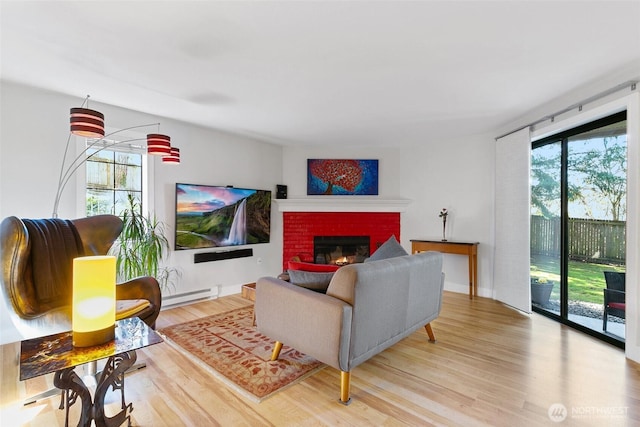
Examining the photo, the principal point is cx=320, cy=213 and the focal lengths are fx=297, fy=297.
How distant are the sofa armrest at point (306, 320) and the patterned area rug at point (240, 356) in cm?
25

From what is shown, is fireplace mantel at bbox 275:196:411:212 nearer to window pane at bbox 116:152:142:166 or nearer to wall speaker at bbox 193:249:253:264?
wall speaker at bbox 193:249:253:264

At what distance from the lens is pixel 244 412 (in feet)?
5.92

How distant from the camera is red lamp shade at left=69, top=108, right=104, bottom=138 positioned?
2.08 meters

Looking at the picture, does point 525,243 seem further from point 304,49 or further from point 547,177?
point 304,49

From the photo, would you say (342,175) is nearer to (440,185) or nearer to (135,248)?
(440,185)

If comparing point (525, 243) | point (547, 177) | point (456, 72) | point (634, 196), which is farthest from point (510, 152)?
point (456, 72)

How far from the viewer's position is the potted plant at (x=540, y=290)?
11.6 ft

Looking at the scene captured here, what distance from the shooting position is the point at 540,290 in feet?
12.0

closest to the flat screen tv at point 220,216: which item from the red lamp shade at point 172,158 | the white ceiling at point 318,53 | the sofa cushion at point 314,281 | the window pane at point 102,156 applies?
the window pane at point 102,156

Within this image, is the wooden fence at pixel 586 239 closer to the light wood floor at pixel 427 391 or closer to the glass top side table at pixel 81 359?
the light wood floor at pixel 427 391

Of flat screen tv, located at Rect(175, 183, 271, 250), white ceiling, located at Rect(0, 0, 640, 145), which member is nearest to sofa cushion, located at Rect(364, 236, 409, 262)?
white ceiling, located at Rect(0, 0, 640, 145)

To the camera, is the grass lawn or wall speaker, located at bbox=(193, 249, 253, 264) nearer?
the grass lawn

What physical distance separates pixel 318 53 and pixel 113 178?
2.87 m

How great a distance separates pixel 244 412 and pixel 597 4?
10.4 feet
